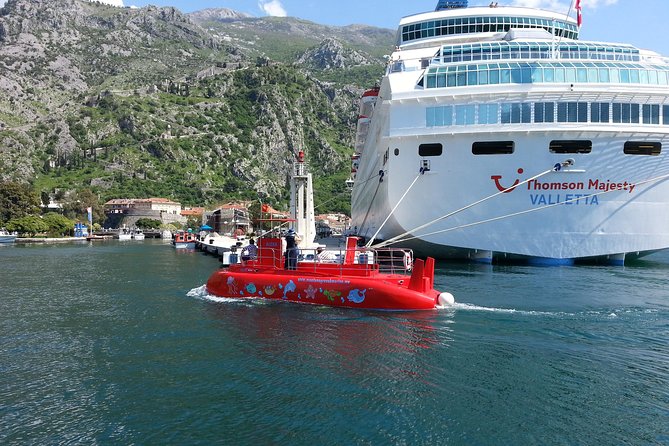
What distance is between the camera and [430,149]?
95.7 feet

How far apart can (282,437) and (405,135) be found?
917 inches

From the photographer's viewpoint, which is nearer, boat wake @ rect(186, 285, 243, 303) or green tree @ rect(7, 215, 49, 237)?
boat wake @ rect(186, 285, 243, 303)

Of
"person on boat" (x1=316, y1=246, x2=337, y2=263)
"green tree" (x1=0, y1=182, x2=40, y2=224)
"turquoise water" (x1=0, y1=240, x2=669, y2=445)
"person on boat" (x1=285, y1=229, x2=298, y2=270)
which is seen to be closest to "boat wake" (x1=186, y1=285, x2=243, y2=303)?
"turquoise water" (x1=0, y1=240, x2=669, y2=445)

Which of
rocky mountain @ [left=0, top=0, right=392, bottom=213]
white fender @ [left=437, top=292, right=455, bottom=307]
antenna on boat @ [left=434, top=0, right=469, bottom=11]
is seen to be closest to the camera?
white fender @ [left=437, top=292, right=455, bottom=307]

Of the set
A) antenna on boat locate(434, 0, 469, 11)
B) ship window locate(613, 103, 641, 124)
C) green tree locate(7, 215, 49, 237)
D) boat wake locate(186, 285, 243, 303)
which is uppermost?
antenna on boat locate(434, 0, 469, 11)

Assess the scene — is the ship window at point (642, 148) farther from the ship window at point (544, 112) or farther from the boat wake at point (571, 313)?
the boat wake at point (571, 313)

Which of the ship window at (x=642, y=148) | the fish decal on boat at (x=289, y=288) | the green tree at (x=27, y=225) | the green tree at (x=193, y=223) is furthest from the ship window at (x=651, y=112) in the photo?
the green tree at (x=193, y=223)

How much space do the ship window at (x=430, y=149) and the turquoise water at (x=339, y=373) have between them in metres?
11.5

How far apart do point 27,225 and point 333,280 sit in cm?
8646

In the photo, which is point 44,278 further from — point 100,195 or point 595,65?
point 100,195

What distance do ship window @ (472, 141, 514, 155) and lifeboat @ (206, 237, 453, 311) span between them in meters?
11.4

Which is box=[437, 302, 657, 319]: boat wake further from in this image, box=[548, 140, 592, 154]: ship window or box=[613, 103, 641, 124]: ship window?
box=[613, 103, 641, 124]: ship window

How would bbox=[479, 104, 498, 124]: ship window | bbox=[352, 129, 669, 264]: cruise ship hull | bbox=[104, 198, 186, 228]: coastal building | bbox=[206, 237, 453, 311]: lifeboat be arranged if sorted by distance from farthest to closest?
bbox=[104, 198, 186, 228]: coastal building → bbox=[479, 104, 498, 124]: ship window → bbox=[352, 129, 669, 264]: cruise ship hull → bbox=[206, 237, 453, 311]: lifeboat

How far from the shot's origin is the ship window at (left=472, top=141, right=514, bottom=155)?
28.0 meters
